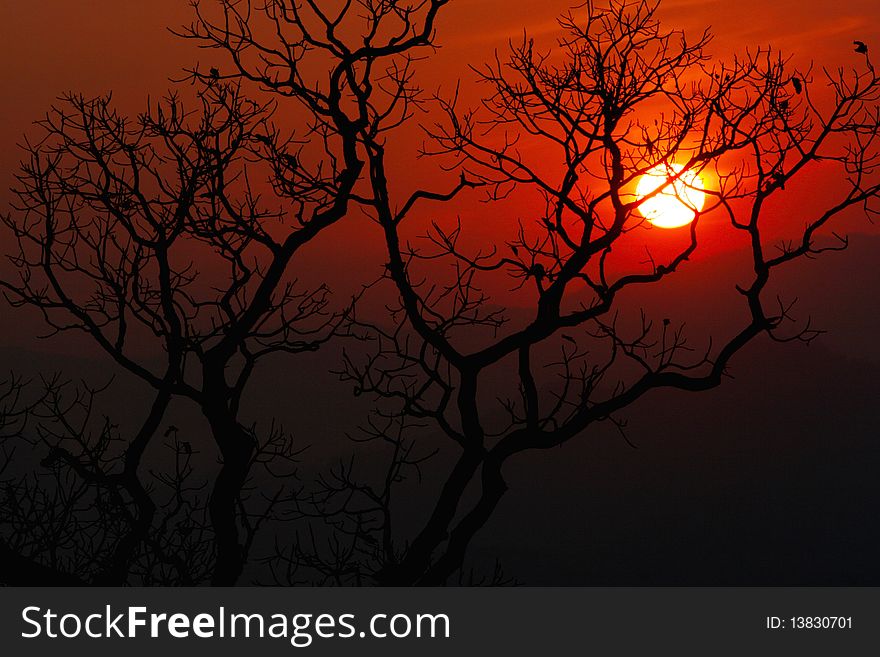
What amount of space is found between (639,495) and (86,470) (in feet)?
509

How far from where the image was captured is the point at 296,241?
9188 mm

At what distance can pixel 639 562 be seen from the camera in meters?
137

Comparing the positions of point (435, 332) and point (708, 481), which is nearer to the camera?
point (435, 332)

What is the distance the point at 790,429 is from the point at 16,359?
135295 millimetres

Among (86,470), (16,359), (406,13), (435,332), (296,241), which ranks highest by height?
(16,359)

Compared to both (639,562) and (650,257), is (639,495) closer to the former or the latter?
(639,562)

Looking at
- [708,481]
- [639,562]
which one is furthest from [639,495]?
[639,562]

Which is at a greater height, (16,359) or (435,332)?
(16,359)

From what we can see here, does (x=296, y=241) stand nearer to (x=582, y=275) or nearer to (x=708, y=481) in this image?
(x=582, y=275)

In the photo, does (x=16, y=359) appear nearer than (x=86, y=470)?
No
